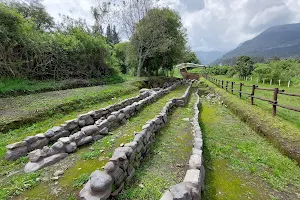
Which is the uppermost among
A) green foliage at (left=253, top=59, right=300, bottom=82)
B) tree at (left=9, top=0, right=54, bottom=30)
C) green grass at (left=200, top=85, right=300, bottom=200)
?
tree at (left=9, top=0, right=54, bottom=30)

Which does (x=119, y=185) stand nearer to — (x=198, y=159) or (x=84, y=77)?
(x=198, y=159)

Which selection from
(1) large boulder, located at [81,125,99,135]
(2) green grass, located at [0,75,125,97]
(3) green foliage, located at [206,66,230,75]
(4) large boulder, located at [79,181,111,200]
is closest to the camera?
(4) large boulder, located at [79,181,111,200]

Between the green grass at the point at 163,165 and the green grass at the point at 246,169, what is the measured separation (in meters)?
0.55

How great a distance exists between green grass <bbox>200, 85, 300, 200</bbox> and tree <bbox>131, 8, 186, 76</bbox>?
16618mm

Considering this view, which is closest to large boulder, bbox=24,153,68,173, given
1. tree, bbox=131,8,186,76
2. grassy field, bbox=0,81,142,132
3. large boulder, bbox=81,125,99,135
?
large boulder, bbox=81,125,99,135

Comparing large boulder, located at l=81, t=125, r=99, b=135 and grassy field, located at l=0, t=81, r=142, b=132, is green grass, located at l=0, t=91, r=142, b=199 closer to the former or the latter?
grassy field, located at l=0, t=81, r=142, b=132

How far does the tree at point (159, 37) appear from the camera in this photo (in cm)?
2086

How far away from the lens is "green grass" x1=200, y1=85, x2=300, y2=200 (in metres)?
3.12

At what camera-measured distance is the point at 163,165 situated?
12.5 feet

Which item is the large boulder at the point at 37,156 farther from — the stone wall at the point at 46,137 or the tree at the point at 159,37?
the tree at the point at 159,37

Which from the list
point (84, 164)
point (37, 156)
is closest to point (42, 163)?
point (37, 156)

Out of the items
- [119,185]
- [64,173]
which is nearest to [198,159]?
[119,185]

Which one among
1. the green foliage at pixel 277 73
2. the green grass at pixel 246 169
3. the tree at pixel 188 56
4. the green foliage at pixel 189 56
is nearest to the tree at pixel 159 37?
the tree at pixel 188 56

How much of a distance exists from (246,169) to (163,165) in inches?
70.3
